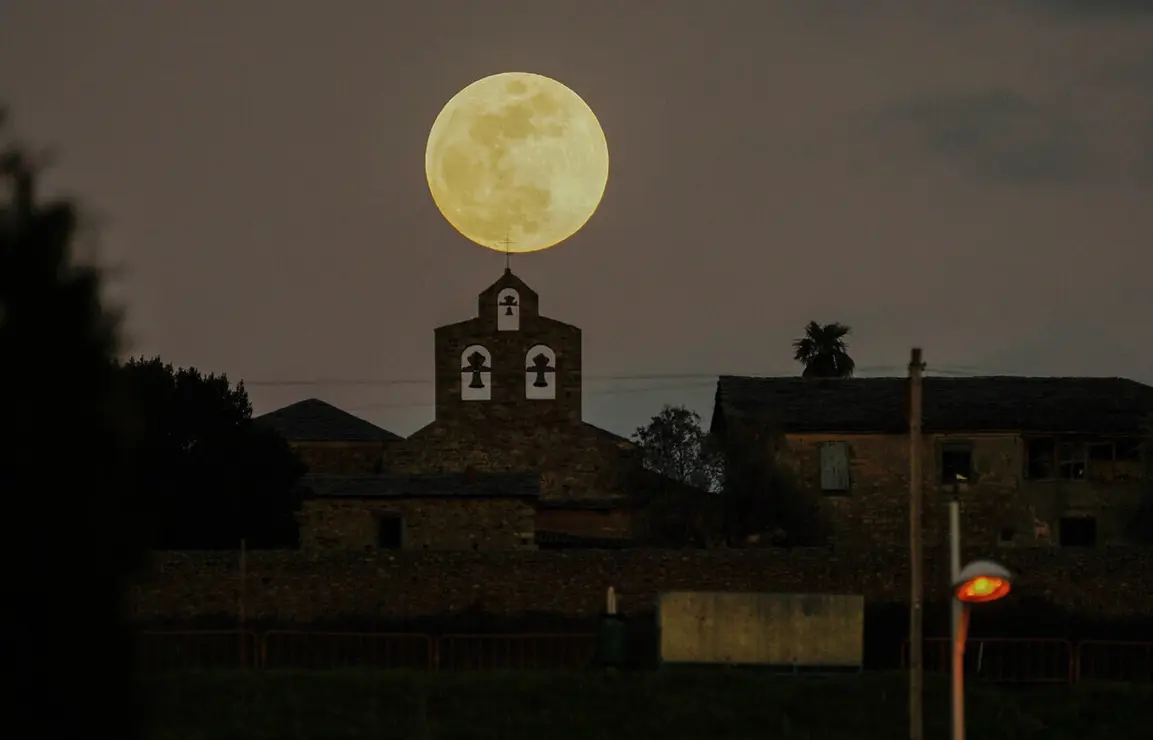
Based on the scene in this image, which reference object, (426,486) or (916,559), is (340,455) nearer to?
(426,486)

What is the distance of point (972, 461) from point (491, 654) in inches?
921

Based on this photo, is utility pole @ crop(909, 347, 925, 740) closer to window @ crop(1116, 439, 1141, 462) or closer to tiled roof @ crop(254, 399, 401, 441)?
window @ crop(1116, 439, 1141, 462)

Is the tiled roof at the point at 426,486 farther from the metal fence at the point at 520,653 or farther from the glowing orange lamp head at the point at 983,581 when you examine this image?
the glowing orange lamp head at the point at 983,581

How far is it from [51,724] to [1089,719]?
71.4ft

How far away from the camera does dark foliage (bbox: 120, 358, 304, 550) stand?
5188cm

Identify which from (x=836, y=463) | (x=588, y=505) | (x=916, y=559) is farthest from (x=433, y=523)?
(x=916, y=559)

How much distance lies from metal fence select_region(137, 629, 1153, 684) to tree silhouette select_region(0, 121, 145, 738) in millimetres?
20370

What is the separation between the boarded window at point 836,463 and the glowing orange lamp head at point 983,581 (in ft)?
113

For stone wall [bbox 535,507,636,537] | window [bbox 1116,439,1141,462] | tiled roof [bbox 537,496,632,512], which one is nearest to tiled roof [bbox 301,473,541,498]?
stone wall [bbox 535,507,636,537]

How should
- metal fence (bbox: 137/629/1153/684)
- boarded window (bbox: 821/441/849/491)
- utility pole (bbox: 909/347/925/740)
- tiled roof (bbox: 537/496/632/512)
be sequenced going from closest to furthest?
utility pole (bbox: 909/347/925/740), metal fence (bbox: 137/629/1153/684), boarded window (bbox: 821/441/849/491), tiled roof (bbox: 537/496/632/512)

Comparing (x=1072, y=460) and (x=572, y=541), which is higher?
(x=1072, y=460)

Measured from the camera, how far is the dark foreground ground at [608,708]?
109 feet

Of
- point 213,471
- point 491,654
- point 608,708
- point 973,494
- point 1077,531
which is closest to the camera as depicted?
point 608,708

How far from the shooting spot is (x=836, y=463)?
5828cm
